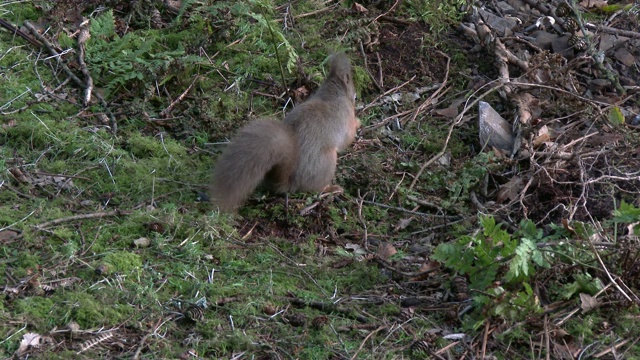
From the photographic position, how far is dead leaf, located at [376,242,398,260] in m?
5.11

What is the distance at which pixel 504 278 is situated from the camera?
4398 mm

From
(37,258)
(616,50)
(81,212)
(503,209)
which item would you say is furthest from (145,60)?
(616,50)

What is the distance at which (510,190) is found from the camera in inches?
228

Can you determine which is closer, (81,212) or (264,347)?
(264,347)

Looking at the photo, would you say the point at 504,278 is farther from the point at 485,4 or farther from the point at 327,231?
the point at 485,4

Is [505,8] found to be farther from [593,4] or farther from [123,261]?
[123,261]

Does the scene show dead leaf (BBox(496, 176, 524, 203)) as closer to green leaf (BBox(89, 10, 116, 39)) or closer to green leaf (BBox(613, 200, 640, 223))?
green leaf (BBox(613, 200, 640, 223))

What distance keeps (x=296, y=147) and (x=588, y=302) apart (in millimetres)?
2091

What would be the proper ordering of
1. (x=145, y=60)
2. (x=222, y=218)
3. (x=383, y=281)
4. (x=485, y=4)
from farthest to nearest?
(x=485, y=4) → (x=145, y=60) → (x=222, y=218) → (x=383, y=281)

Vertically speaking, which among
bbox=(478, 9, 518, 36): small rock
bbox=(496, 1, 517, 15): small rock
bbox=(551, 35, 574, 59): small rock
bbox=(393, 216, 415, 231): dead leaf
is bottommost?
bbox=(393, 216, 415, 231): dead leaf

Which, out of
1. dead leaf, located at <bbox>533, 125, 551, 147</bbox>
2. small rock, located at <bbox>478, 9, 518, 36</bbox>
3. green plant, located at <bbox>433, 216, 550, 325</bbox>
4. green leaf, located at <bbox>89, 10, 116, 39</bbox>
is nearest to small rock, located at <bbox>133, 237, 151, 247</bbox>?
green plant, located at <bbox>433, 216, 550, 325</bbox>

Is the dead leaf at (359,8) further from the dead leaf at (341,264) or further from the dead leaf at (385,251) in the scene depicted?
the dead leaf at (341,264)

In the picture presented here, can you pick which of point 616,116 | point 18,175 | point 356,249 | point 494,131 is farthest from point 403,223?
point 18,175

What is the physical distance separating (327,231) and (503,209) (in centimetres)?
117
